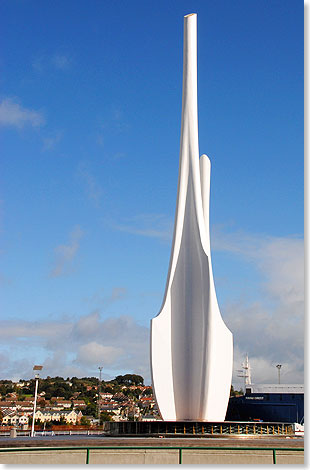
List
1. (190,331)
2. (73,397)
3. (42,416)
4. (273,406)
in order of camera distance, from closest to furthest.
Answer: (190,331), (273,406), (42,416), (73,397)

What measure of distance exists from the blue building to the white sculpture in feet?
90.2

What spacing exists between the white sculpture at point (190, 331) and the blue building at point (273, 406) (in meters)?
27.5

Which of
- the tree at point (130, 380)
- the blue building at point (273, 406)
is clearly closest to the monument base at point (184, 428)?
the blue building at point (273, 406)

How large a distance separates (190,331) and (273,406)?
30217 millimetres

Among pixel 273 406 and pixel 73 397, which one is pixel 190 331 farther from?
pixel 73 397

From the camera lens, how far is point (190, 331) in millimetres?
19109

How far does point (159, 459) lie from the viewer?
756 cm

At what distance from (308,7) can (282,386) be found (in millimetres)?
46952

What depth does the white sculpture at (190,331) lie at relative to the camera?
18266 mm

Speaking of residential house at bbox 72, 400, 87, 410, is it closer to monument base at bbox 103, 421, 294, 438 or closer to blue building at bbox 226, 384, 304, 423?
blue building at bbox 226, 384, 304, 423

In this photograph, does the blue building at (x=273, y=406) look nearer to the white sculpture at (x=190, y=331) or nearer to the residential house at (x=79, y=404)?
the white sculpture at (x=190, y=331)

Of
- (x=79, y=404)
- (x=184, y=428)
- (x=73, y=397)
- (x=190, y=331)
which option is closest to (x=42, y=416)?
(x=79, y=404)

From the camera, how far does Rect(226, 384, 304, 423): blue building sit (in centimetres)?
4484

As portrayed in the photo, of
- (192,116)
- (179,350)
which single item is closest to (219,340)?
(179,350)
